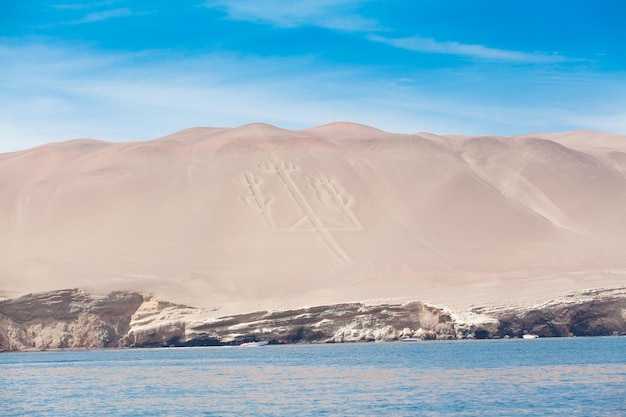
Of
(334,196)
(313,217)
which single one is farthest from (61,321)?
(334,196)

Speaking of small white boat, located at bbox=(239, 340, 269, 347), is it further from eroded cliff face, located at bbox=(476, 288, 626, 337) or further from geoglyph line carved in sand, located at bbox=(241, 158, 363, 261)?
geoglyph line carved in sand, located at bbox=(241, 158, 363, 261)

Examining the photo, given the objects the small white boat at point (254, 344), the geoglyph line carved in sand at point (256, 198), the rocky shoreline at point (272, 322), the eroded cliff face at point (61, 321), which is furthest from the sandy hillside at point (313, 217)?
the small white boat at point (254, 344)

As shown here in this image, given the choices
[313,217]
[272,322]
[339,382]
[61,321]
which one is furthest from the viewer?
[313,217]

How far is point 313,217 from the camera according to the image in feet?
310

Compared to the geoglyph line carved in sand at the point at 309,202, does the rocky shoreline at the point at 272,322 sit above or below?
below

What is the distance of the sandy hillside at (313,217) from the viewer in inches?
2980

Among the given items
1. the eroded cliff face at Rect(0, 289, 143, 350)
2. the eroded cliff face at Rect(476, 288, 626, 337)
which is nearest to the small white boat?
the eroded cliff face at Rect(0, 289, 143, 350)

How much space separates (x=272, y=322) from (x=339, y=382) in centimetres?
2496

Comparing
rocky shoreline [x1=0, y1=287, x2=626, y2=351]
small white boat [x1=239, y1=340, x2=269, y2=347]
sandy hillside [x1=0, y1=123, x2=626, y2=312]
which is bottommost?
small white boat [x1=239, y1=340, x2=269, y2=347]

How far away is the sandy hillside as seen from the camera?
75.7m

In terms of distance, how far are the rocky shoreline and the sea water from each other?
11.8 feet

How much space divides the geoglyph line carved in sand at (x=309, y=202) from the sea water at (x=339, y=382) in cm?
3446

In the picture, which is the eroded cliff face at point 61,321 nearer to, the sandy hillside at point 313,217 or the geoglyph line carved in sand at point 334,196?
the sandy hillside at point 313,217

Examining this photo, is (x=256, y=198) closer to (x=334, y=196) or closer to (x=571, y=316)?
(x=334, y=196)
